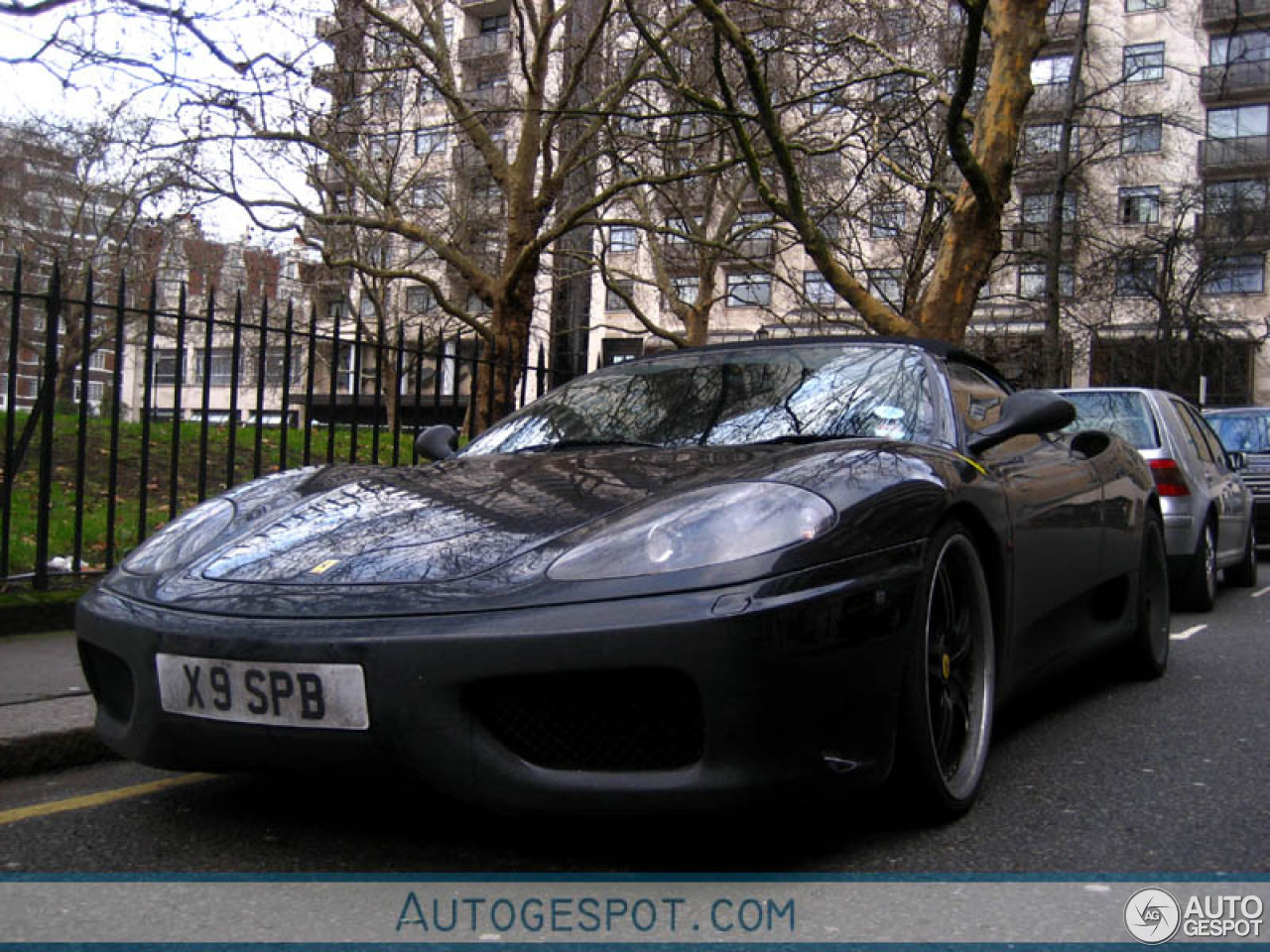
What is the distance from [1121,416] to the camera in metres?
7.73

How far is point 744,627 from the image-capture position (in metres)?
2.21

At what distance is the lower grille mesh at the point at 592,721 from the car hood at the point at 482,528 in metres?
0.17

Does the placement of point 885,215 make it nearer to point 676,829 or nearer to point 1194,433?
point 1194,433

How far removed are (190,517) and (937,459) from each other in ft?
6.69

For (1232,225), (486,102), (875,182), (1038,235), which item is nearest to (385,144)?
(486,102)

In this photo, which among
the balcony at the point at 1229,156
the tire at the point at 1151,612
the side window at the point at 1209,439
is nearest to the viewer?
the tire at the point at 1151,612

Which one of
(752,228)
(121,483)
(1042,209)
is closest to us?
(121,483)

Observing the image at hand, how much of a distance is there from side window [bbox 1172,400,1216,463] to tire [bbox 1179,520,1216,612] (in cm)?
62

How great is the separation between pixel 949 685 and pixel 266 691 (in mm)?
1616

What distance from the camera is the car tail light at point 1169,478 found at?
7.32m

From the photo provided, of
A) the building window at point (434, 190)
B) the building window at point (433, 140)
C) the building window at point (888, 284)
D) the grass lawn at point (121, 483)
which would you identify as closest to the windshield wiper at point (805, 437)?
the grass lawn at point (121, 483)

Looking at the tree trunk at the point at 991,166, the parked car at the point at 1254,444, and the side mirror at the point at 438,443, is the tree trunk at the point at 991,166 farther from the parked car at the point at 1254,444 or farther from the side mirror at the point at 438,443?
the side mirror at the point at 438,443

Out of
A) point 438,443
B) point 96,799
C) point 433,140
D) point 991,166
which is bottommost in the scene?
→ point 96,799

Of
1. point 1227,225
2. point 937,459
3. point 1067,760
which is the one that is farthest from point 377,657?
point 1227,225
